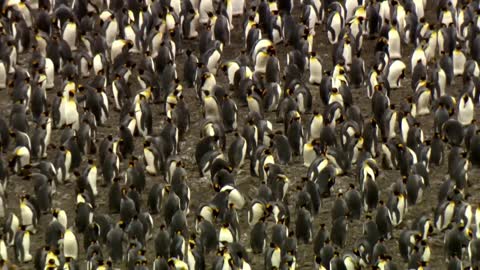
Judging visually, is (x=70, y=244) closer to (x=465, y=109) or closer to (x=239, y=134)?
(x=239, y=134)

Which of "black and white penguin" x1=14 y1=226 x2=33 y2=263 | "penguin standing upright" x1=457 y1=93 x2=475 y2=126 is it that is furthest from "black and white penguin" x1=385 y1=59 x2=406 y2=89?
"black and white penguin" x1=14 y1=226 x2=33 y2=263

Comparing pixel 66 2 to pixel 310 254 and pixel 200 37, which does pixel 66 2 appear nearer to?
pixel 200 37

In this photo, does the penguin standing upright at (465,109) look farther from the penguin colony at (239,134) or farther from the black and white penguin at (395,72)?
the black and white penguin at (395,72)

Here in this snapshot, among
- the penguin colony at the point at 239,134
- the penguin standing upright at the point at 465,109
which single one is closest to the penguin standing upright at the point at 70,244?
the penguin colony at the point at 239,134

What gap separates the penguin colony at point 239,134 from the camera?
21.4m

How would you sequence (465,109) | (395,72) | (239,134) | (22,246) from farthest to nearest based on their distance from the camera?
(395,72), (465,109), (239,134), (22,246)

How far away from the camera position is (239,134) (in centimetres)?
2411

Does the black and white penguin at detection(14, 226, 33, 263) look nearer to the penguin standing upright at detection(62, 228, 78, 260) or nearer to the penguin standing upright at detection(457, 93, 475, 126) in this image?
the penguin standing upright at detection(62, 228, 78, 260)

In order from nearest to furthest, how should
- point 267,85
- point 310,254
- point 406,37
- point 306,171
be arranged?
point 310,254 → point 306,171 → point 267,85 → point 406,37

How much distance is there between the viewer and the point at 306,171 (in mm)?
23422

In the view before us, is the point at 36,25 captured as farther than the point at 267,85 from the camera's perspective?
Yes

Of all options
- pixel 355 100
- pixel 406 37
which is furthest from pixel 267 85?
pixel 406 37

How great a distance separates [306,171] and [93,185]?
9.72ft

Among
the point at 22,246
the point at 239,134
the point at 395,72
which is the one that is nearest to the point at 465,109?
the point at 395,72
